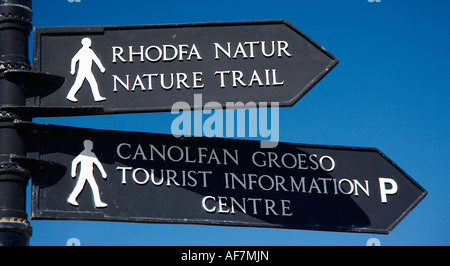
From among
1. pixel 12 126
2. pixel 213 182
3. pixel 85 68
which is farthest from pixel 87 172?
pixel 213 182

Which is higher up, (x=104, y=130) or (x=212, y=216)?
(x=104, y=130)

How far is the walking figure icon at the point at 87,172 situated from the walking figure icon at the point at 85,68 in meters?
0.24

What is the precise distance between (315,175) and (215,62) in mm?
779

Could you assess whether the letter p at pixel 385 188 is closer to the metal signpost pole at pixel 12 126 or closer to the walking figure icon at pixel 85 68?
the walking figure icon at pixel 85 68

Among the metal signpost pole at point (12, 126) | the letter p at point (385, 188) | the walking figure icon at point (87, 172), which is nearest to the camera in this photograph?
the metal signpost pole at point (12, 126)

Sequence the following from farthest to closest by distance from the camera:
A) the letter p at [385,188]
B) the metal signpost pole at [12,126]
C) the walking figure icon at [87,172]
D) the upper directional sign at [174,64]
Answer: the letter p at [385,188], the upper directional sign at [174,64], the walking figure icon at [87,172], the metal signpost pole at [12,126]

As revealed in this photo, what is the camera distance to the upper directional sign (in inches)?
158

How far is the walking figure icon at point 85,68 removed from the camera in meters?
4.02

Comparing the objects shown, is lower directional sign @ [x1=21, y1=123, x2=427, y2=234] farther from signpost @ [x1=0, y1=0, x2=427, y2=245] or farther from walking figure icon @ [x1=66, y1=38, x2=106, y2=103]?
walking figure icon @ [x1=66, y1=38, x2=106, y2=103]

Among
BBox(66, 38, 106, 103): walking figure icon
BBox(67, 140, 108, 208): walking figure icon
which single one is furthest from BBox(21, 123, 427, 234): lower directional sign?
BBox(66, 38, 106, 103): walking figure icon

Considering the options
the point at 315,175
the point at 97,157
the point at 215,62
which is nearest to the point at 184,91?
the point at 215,62

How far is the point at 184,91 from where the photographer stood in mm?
4035

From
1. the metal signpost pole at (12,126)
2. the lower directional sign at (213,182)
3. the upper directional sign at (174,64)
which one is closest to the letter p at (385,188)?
the lower directional sign at (213,182)

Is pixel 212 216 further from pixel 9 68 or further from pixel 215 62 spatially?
pixel 9 68
